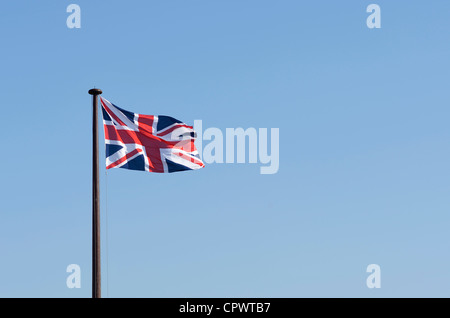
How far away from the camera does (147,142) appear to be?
71.8 feet

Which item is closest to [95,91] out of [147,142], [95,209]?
[147,142]

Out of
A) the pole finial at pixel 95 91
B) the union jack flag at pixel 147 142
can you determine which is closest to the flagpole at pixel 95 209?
the pole finial at pixel 95 91

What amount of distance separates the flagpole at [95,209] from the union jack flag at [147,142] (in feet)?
3.36

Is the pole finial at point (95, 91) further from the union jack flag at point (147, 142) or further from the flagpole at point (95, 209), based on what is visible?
the union jack flag at point (147, 142)

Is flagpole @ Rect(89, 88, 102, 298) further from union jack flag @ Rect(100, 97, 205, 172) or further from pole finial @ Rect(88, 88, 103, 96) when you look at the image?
union jack flag @ Rect(100, 97, 205, 172)

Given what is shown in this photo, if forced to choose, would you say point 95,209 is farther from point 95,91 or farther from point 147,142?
point 147,142

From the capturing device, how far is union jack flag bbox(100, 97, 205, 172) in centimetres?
2114

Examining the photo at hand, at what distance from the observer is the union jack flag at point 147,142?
69.4ft

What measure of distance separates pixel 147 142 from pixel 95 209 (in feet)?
11.0
